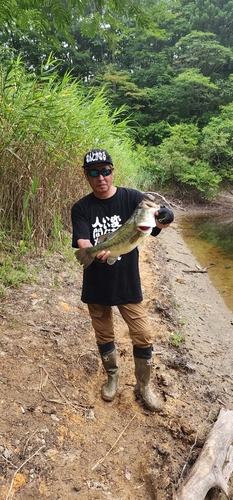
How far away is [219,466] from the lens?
2.04 metres

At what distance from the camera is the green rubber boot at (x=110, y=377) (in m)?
2.57

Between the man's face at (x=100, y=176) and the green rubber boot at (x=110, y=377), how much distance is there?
1.31 meters

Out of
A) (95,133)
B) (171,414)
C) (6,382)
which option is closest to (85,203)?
(6,382)

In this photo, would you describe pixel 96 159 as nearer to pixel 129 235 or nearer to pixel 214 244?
pixel 129 235

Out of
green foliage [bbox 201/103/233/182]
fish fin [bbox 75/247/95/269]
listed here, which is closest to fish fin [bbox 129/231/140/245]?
fish fin [bbox 75/247/95/269]

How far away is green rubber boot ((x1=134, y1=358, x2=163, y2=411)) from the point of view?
2.46 m

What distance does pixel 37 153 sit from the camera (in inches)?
157

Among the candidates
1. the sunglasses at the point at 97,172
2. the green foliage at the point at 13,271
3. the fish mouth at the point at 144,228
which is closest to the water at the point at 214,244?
the green foliage at the point at 13,271

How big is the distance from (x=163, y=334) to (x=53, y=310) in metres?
1.32

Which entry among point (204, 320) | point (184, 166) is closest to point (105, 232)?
point (204, 320)

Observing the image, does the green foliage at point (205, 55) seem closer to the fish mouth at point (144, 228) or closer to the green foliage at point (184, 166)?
the green foliage at point (184, 166)

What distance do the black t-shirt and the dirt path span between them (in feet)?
2.66

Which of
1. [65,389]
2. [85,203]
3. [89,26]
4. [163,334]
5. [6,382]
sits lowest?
[163,334]

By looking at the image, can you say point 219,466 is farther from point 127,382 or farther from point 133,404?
point 127,382
